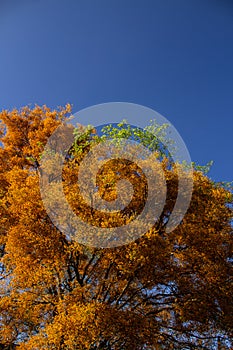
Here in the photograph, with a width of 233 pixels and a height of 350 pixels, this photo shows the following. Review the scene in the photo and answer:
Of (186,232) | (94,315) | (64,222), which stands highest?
(186,232)

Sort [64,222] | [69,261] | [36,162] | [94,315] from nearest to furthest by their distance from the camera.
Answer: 1. [94,315]
2. [64,222]
3. [69,261]
4. [36,162]

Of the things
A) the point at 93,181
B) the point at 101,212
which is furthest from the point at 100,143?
the point at 101,212

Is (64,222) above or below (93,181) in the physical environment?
below

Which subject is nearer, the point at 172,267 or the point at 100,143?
the point at 172,267

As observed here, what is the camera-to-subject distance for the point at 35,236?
1462 centimetres

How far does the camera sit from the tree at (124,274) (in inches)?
509

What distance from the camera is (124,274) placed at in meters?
14.4

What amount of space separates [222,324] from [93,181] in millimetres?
8495

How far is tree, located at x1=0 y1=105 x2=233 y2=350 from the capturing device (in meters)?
12.9

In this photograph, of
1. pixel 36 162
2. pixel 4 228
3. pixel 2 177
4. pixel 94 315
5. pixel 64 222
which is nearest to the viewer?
pixel 94 315

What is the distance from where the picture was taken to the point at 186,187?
15969 millimetres

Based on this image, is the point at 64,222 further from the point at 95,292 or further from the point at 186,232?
the point at 186,232

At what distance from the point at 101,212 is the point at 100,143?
422 centimetres

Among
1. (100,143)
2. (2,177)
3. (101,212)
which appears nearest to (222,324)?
(101,212)
